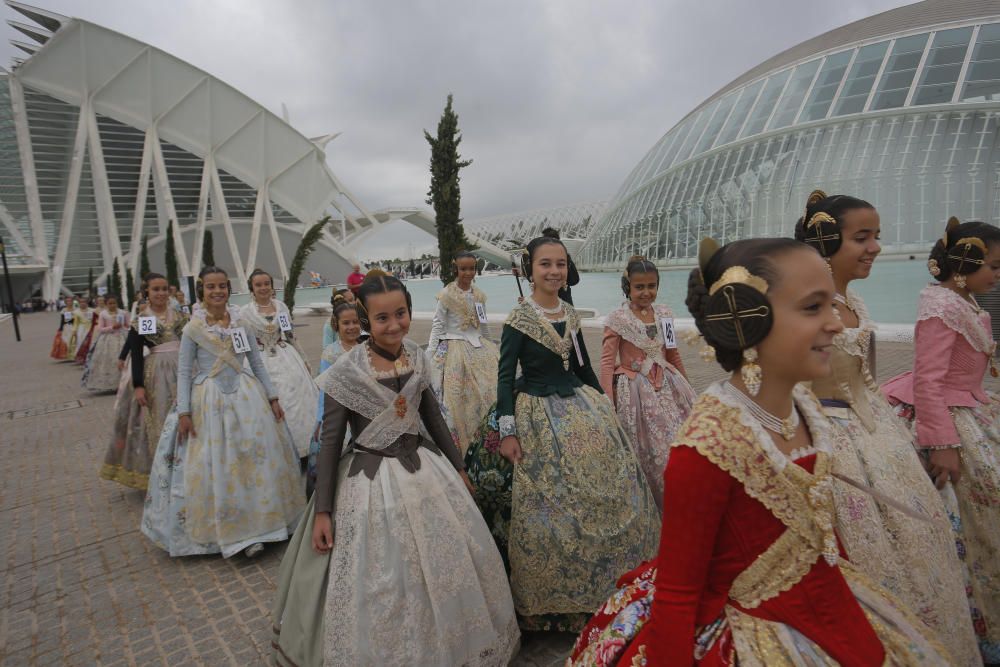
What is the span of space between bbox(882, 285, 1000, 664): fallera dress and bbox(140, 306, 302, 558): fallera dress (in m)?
4.20

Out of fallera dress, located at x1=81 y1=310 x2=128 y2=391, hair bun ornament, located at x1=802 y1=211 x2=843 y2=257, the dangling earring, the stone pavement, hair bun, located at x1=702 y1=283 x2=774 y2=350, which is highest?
hair bun ornament, located at x1=802 y1=211 x2=843 y2=257

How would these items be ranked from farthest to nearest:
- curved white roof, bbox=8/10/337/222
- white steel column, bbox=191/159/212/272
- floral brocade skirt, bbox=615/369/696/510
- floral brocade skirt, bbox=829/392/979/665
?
white steel column, bbox=191/159/212/272, curved white roof, bbox=8/10/337/222, floral brocade skirt, bbox=615/369/696/510, floral brocade skirt, bbox=829/392/979/665

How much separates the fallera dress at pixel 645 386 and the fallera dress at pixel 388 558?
164 cm

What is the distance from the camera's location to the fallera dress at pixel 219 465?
3992 millimetres

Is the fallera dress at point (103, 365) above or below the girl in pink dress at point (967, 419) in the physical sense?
below

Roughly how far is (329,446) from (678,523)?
1781 mm

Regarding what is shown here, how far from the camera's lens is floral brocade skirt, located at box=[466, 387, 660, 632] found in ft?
9.07

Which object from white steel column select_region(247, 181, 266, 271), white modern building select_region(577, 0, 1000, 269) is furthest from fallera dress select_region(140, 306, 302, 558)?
white steel column select_region(247, 181, 266, 271)

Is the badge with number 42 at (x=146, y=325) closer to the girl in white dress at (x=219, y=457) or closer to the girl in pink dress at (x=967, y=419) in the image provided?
the girl in white dress at (x=219, y=457)

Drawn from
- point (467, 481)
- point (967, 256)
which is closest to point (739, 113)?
point (967, 256)

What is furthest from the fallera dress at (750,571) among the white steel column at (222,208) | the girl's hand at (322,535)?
the white steel column at (222,208)

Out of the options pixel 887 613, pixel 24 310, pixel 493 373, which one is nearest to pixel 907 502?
pixel 887 613

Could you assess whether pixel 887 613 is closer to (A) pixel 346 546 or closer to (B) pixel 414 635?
(B) pixel 414 635

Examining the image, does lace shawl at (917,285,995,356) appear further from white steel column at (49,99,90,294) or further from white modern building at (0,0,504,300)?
white steel column at (49,99,90,294)
